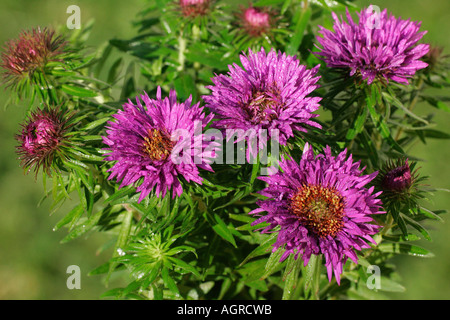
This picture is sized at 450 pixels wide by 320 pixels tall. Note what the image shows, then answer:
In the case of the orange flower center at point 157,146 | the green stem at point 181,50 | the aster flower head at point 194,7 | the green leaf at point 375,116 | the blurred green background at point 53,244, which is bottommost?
the blurred green background at point 53,244

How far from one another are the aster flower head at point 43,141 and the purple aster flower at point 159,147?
0.13 metres

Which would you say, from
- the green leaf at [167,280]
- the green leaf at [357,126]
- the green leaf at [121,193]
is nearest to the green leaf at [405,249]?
the green leaf at [357,126]

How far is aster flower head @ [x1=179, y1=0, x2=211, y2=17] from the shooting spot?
1.30 meters

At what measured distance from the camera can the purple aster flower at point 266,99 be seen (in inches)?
37.4

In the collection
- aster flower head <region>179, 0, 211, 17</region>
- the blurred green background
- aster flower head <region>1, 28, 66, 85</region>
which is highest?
aster flower head <region>179, 0, 211, 17</region>

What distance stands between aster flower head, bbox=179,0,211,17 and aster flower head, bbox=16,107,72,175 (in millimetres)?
504

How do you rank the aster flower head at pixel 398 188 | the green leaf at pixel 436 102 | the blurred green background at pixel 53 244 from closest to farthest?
the aster flower head at pixel 398 188, the green leaf at pixel 436 102, the blurred green background at pixel 53 244

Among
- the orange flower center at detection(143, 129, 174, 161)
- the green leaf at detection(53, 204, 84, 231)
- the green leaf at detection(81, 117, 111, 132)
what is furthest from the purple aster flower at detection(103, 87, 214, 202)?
the green leaf at detection(53, 204, 84, 231)

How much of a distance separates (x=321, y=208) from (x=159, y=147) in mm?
344

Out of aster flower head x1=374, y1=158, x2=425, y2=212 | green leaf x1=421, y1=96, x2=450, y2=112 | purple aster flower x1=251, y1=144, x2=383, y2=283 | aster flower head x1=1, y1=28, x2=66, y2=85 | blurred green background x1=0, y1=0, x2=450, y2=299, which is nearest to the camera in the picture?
purple aster flower x1=251, y1=144, x2=383, y2=283

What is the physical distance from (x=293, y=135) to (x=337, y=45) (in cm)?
27

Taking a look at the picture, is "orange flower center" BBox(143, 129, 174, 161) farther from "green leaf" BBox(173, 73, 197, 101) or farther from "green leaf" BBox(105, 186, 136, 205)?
"green leaf" BBox(173, 73, 197, 101)

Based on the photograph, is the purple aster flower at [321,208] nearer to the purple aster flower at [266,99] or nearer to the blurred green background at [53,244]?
the purple aster flower at [266,99]
